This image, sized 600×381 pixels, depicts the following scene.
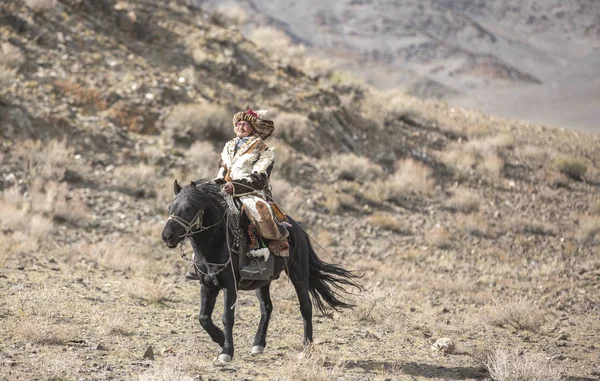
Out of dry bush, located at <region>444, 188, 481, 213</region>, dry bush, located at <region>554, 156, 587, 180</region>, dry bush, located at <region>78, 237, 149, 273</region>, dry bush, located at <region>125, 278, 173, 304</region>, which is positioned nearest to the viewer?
dry bush, located at <region>125, 278, 173, 304</region>

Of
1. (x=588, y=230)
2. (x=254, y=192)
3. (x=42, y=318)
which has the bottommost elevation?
(x=588, y=230)

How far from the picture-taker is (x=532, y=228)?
17781 mm

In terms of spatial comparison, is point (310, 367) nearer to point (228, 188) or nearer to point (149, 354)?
point (149, 354)

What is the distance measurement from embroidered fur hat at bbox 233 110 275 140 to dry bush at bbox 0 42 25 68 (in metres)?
13.5

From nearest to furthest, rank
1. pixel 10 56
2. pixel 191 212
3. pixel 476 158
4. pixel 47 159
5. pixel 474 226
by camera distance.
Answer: pixel 191 212
pixel 47 159
pixel 474 226
pixel 10 56
pixel 476 158

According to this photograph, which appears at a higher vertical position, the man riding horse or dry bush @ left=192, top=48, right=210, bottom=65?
the man riding horse

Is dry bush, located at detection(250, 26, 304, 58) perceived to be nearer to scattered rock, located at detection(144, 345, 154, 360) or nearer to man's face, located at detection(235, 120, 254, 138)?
man's face, located at detection(235, 120, 254, 138)

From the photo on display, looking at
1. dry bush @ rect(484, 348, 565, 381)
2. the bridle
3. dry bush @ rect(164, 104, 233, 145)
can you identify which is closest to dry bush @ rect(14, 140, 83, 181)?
dry bush @ rect(164, 104, 233, 145)

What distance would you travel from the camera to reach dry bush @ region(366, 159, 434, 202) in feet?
61.8

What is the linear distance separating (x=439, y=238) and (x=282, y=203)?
170 inches

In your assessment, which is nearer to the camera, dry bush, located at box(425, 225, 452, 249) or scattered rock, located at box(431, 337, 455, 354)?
scattered rock, located at box(431, 337, 455, 354)

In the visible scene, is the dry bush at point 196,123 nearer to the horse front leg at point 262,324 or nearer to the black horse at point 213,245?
the horse front leg at point 262,324

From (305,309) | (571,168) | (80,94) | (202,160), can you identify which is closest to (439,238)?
(202,160)

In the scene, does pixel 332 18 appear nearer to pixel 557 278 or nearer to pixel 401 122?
pixel 401 122
